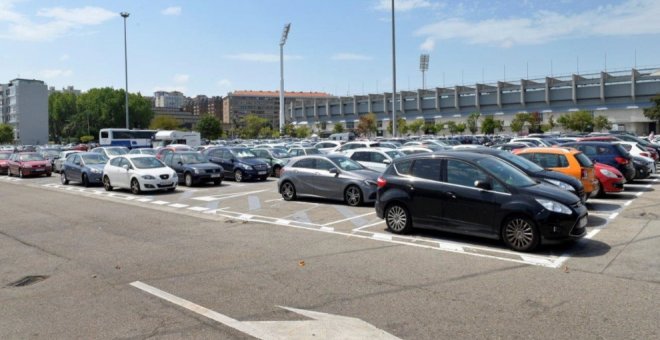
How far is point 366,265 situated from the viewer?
309 inches

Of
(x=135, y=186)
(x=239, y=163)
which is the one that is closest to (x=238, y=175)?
(x=239, y=163)

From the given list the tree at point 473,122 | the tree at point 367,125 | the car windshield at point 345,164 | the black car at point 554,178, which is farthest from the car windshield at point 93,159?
the tree at point 367,125

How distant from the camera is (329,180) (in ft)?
50.0

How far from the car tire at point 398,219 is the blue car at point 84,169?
16.2m

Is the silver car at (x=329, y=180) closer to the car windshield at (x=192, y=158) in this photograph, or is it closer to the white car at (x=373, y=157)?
the white car at (x=373, y=157)

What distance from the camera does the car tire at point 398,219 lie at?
1011 centimetres

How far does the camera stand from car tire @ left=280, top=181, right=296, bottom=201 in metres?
16.2

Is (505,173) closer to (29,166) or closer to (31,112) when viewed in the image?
(29,166)

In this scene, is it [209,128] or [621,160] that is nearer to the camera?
[621,160]

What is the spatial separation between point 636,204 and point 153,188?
15125mm

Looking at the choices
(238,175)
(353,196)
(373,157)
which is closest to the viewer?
(353,196)

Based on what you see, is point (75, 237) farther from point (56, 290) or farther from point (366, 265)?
point (366, 265)

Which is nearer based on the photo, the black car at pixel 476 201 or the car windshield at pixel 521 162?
the black car at pixel 476 201

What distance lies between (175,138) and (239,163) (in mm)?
41942
